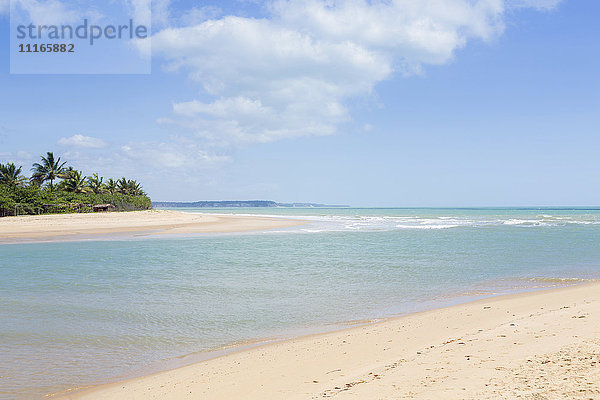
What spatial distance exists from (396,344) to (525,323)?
2.70 meters

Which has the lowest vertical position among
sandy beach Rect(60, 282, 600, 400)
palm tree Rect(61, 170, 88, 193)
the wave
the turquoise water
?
the wave

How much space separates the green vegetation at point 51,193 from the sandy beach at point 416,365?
59.4 metres

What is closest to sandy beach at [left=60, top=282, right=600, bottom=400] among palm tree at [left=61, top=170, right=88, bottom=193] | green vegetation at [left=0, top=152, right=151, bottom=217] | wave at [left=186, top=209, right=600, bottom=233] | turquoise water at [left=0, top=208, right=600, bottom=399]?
turquoise water at [left=0, top=208, right=600, bottom=399]

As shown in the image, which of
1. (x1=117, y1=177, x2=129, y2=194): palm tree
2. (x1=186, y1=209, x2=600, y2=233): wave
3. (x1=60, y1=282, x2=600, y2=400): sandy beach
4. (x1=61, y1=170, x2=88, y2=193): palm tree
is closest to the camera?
(x1=60, y1=282, x2=600, y2=400): sandy beach

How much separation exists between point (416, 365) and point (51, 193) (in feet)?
244

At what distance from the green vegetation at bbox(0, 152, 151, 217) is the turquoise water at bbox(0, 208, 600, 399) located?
1512 inches

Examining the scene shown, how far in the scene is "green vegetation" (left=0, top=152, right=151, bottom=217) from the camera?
57.1 metres

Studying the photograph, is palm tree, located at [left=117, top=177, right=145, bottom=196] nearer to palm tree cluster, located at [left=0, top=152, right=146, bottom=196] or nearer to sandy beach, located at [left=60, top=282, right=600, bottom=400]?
palm tree cluster, located at [left=0, top=152, right=146, bottom=196]

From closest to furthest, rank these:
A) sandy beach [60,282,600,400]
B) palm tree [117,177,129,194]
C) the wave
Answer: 1. sandy beach [60,282,600,400]
2. the wave
3. palm tree [117,177,129,194]

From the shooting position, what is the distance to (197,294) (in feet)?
43.7

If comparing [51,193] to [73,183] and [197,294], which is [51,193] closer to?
[73,183]

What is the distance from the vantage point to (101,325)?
9758mm

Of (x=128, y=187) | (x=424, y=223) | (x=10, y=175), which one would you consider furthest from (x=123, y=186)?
(x=424, y=223)

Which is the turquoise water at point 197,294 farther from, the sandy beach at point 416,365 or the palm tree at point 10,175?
the palm tree at point 10,175
